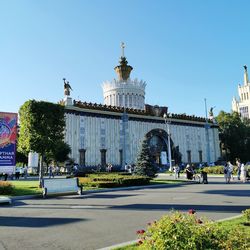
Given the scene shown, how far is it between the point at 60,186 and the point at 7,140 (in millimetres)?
4674

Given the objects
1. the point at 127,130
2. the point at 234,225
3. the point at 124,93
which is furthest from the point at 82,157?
the point at 234,225

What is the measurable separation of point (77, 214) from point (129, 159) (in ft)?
144

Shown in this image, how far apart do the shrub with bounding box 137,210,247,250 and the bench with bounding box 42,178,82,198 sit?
14.1 meters

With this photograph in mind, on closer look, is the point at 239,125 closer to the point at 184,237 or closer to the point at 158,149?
the point at 158,149

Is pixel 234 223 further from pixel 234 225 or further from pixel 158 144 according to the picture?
pixel 158 144

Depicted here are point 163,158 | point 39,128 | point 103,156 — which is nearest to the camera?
point 39,128

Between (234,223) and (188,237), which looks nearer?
(188,237)

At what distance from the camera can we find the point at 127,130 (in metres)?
56.9

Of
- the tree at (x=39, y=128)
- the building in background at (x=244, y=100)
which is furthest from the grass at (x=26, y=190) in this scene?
the building in background at (x=244, y=100)

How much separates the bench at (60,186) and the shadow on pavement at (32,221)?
7196 millimetres

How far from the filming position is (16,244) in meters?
7.21

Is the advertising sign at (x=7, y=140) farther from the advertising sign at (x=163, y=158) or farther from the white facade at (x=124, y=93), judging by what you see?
the white facade at (x=124, y=93)

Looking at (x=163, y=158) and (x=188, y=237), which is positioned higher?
(x=163, y=158)

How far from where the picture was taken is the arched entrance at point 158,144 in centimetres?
6075
